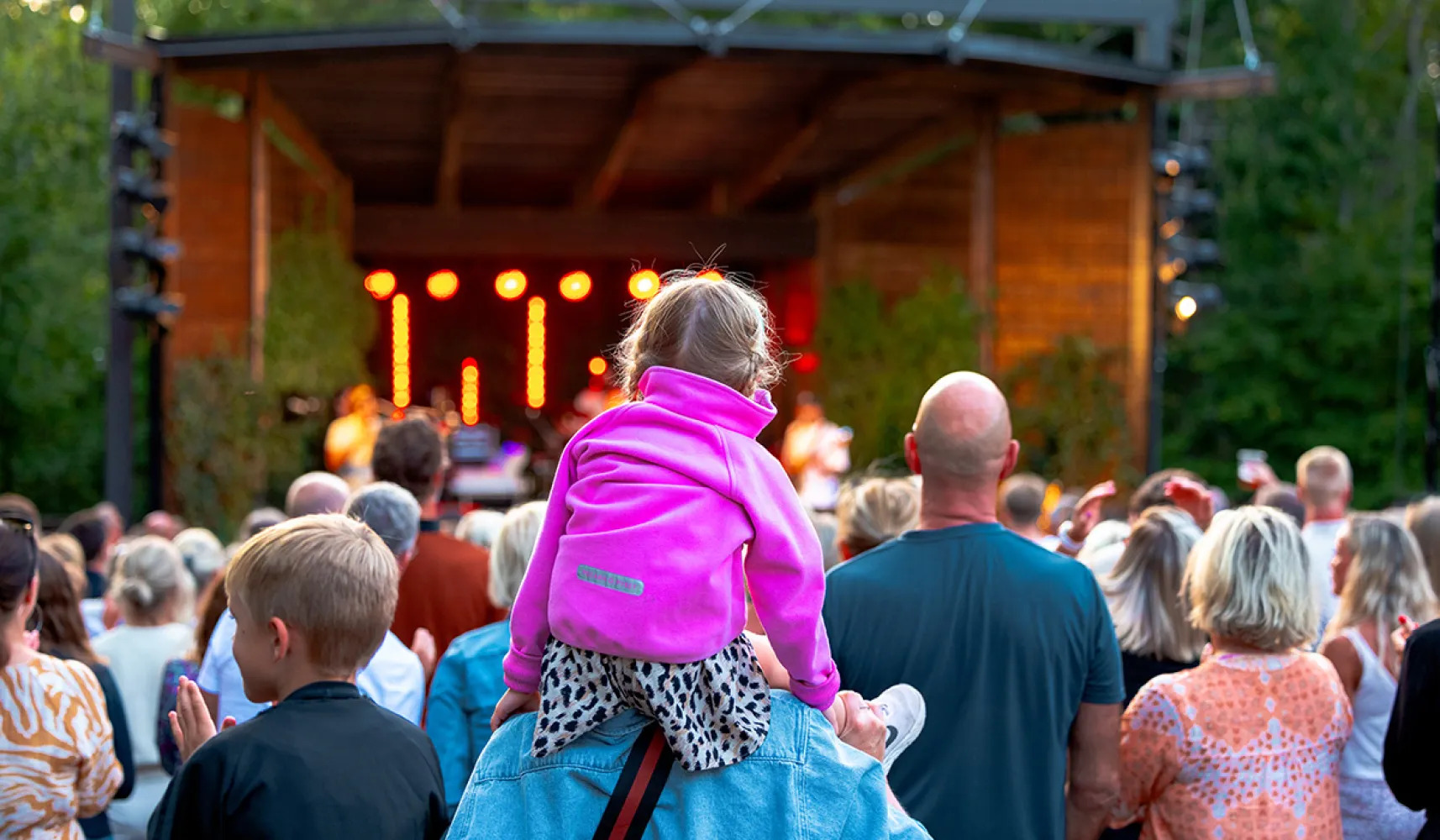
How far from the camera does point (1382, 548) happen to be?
13.7 feet

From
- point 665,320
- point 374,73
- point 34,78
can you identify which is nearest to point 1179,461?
point 374,73

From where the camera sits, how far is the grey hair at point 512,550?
12.7ft

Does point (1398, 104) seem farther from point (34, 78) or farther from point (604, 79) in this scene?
point (34, 78)

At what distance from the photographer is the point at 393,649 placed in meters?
3.49

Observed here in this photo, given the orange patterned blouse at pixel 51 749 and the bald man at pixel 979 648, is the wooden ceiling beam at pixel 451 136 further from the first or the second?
the bald man at pixel 979 648

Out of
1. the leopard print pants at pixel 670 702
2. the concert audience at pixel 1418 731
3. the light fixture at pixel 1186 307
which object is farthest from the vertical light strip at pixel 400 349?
the leopard print pants at pixel 670 702

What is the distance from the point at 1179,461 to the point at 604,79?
1243cm

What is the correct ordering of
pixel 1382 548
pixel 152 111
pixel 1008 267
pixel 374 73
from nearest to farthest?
pixel 1382 548 → pixel 152 111 → pixel 374 73 → pixel 1008 267

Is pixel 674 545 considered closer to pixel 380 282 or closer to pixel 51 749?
pixel 51 749

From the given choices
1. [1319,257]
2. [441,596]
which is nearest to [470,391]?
[1319,257]

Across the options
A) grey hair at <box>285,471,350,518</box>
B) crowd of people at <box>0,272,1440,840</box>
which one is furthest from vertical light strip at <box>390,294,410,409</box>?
grey hair at <box>285,471,350,518</box>

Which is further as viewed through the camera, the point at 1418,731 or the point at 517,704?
the point at 1418,731

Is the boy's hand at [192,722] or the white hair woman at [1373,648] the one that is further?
the white hair woman at [1373,648]

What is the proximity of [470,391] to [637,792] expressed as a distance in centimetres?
2154
